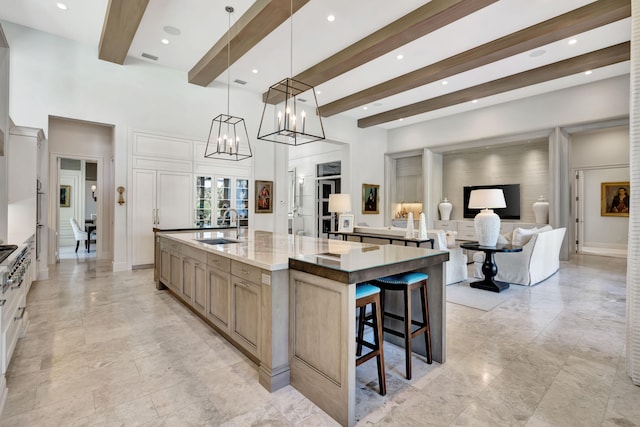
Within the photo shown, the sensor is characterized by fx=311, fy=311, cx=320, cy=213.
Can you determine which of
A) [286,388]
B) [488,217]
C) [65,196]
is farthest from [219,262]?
[65,196]

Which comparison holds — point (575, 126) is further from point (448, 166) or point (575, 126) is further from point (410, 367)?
point (410, 367)

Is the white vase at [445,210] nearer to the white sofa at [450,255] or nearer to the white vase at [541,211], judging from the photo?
the white vase at [541,211]

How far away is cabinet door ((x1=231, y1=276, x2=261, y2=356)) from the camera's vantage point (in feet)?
7.12

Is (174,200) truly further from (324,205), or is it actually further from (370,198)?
(370,198)

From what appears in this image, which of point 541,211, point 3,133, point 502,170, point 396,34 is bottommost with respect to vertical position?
point 541,211

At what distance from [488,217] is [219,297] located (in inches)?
160

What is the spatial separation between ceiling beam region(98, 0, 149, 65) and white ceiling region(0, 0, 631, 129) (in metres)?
0.26

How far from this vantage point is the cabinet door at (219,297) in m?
2.54

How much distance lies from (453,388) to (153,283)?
4.50m

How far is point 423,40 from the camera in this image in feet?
16.8

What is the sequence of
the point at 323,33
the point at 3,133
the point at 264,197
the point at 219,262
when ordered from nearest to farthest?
the point at 219,262
the point at 3,133
the point at 323,33
the point at 264,197

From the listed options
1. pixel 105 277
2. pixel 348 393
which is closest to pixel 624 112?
pixel 348 393

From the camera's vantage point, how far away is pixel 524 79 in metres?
6.31

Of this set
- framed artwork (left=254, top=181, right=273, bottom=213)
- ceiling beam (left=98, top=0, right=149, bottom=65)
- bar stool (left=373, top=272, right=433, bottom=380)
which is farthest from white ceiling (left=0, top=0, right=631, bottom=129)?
bar stool (left=373, top=272, right=433, bottom=380)
